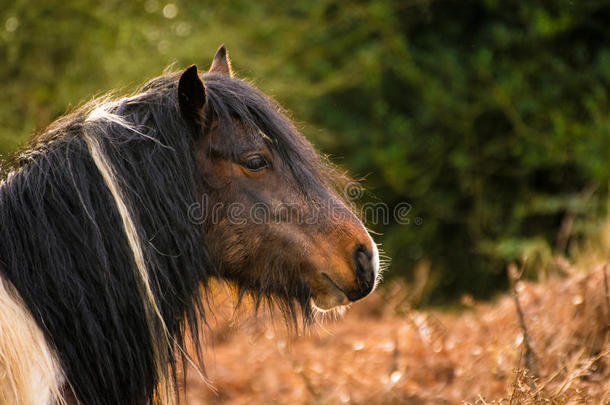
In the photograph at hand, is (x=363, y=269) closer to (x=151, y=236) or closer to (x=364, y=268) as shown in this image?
(x=364, y=268)

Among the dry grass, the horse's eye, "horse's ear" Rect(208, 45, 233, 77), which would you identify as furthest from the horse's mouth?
"horse's ear" Rect(208, 45, 233, 77)

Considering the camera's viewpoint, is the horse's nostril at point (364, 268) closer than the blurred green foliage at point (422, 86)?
Yes

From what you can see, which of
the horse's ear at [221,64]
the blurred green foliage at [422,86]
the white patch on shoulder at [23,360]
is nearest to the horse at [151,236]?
the white patch on shoulder at [23,360]

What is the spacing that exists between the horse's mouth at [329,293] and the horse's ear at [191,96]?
780 millimetres

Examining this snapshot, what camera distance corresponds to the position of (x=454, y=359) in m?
3.96

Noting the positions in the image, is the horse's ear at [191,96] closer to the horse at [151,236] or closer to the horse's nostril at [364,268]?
the horse at [151,236]

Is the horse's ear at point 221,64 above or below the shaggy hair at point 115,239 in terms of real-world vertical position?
above

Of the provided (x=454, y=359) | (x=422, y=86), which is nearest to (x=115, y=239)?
(x=454, y=359)

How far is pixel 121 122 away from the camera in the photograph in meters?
2.27

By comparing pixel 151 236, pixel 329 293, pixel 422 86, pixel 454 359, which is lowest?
pixel 454 359

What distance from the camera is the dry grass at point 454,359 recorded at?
284cm

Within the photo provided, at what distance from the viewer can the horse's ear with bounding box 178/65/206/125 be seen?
2.18m

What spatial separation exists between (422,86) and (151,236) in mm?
5636

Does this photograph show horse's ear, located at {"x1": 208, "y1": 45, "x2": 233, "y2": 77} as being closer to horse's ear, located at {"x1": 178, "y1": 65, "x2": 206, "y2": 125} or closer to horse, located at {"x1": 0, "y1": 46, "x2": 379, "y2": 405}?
horse, located at {"x1": 0, "y1": 46, "x2": 379, "y2": 405}
